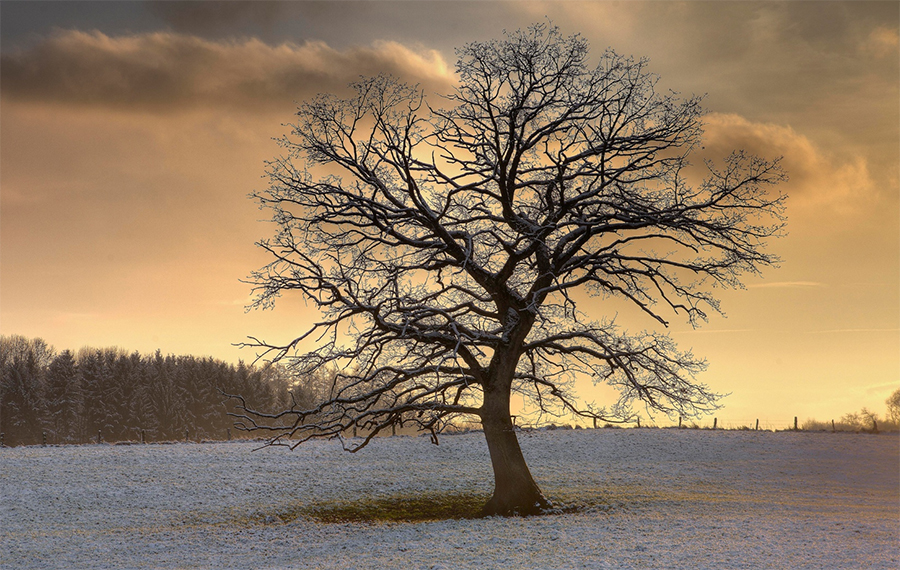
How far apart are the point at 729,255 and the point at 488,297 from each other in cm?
614

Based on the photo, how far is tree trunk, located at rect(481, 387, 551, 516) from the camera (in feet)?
51.9

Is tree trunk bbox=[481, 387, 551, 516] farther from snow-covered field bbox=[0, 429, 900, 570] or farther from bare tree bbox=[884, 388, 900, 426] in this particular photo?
bare tree bbox=[884, 388, 900, 426]

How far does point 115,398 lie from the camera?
5728 centimetres

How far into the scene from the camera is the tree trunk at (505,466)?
622 inches

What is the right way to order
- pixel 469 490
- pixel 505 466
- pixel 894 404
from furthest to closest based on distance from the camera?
1. pixel 894 404
2. pixel 469 490
3. pixel 505 466

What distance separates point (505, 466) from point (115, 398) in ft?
169

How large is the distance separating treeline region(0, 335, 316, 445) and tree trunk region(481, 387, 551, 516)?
42.5 metres

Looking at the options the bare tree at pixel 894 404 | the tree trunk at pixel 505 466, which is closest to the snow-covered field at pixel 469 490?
the tree trunk at pixel 505 466

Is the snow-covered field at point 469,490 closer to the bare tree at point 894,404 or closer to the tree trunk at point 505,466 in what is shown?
the tree trunk at point 505,466

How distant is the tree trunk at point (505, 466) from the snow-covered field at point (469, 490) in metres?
1.23

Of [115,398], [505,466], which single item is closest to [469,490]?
[505,466]

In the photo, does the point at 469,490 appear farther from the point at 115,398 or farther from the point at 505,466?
the point at 115,398

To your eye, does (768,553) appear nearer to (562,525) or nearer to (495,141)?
(562,525)

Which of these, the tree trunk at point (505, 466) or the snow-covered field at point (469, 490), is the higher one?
the tree trunk at point (505, 466)
